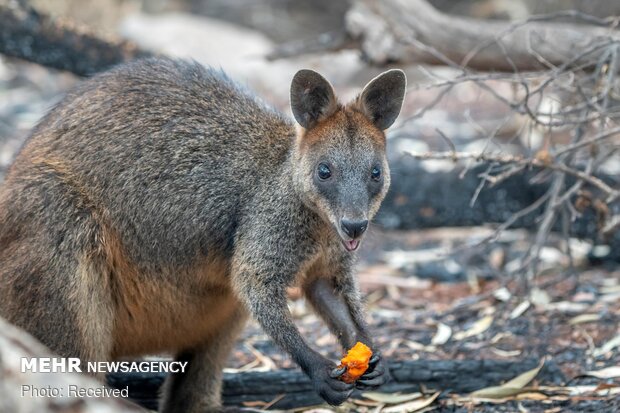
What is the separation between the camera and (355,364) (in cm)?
465

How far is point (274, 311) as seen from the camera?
4824 mm

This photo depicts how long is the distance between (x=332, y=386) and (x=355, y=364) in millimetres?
177

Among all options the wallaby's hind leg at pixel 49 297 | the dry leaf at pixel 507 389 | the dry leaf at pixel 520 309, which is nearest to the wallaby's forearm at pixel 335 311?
the dry leaf at pixel 507 389

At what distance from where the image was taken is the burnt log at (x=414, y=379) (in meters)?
5.42

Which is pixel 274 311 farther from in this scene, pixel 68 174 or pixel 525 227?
pixel 525 227

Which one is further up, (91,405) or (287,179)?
(287,179)

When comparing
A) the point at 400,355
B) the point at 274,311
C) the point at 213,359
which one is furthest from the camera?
the point at 400,355

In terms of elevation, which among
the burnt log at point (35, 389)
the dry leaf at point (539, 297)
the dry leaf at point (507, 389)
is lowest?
the dry leaf at point (507, 389)

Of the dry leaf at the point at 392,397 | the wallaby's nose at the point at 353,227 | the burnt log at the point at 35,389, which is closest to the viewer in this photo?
the burnt log at the point at 35,389

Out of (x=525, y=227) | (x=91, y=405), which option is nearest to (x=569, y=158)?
(x=525, y=227)

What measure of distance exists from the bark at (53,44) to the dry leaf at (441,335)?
3.83m

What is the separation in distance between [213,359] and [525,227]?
3.60m

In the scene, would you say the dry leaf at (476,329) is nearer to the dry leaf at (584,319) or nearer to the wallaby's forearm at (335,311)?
the dry leaf at (584,319)

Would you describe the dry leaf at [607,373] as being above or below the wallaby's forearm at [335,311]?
below
